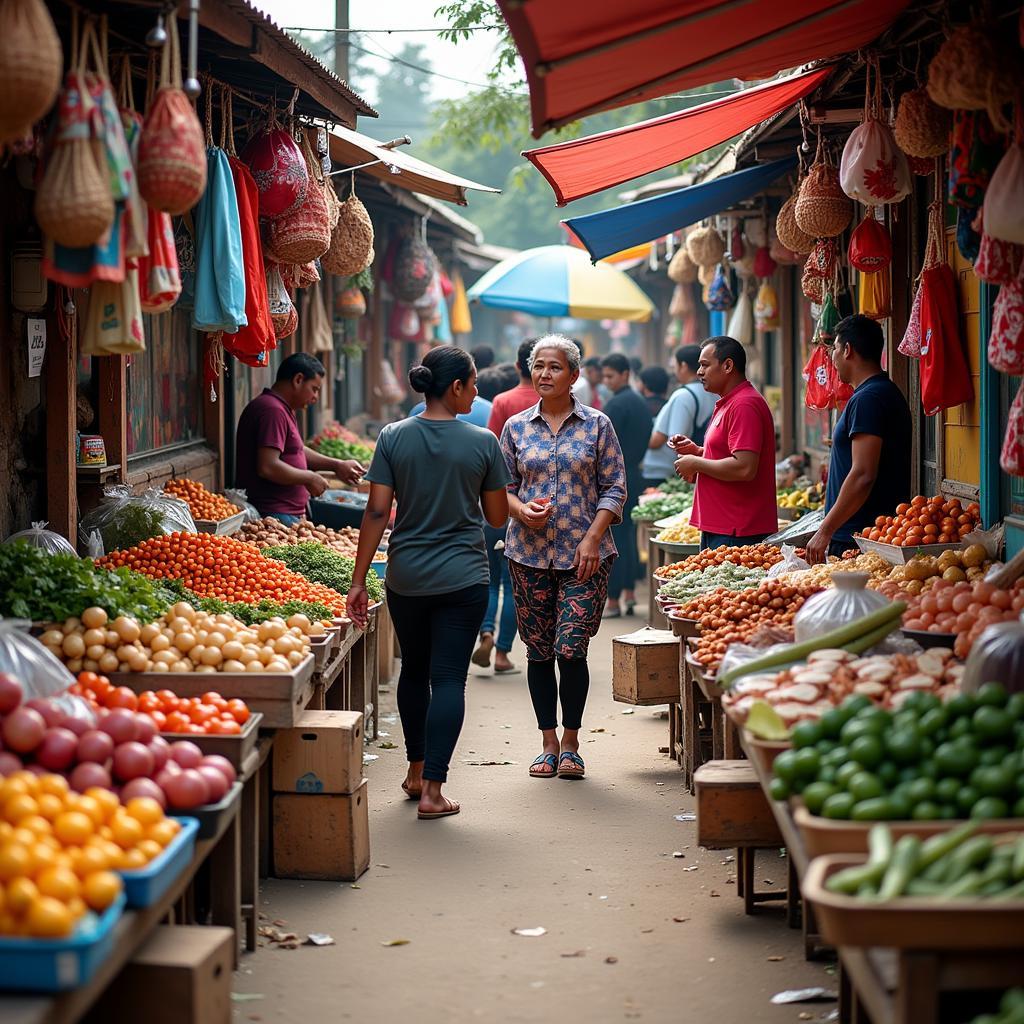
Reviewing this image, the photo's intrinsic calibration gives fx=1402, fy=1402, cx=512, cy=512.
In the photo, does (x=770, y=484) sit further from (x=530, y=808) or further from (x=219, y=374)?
(x=219, y=374)

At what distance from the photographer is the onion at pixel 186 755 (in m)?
4.23

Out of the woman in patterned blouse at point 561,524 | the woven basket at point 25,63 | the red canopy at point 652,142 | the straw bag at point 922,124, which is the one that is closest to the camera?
the woven basket at point 25,63

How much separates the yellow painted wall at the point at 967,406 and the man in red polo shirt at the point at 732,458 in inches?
37.5

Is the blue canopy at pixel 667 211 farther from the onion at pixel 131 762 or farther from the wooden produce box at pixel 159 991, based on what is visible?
the wooden produce box at pixel 159 991

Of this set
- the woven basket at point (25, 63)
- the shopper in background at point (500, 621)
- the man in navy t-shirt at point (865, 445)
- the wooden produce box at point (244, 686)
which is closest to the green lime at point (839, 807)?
the wooden produce box at point (244, 686)

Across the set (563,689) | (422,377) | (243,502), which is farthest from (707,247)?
(422,377)

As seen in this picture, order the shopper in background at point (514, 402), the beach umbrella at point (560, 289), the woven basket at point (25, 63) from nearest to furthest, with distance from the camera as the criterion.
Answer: the woven basket at point (25, 63)
the shopper in background at point (514, 402)
the beach umbrella at point (560, 289)

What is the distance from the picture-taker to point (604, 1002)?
445 cm

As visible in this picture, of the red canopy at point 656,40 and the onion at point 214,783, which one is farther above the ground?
the red canopy at point 656,40

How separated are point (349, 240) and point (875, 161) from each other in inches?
147

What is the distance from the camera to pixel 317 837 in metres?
5.65

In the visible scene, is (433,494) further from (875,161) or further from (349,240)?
(349,240)

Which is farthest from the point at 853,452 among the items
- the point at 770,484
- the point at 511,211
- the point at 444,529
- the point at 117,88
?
the point at 511,211

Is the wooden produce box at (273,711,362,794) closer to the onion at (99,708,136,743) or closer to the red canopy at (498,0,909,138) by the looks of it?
the onion at (99,708,136,743)
